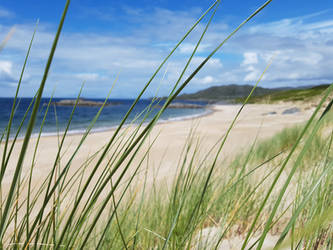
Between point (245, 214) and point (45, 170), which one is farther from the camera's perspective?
point (45, 170)

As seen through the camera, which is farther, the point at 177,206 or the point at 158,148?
the point at 158,148

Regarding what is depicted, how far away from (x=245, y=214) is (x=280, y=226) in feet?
0.65

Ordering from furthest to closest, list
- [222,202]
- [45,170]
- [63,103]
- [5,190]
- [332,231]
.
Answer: [63,103]
[45,170]
[5,190]
[222,202]
[332,231]

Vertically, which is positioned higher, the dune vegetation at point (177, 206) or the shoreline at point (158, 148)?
the dune vegetation at point (177, 206)

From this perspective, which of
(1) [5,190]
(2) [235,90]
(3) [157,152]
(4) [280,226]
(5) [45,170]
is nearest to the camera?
(4) [280,226]

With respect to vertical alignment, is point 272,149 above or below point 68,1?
below

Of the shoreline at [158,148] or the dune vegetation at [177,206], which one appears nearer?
the dune vegetation at [177,206]

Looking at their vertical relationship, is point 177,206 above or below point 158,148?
above

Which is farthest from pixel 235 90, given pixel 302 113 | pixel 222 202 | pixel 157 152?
pixel 222 202

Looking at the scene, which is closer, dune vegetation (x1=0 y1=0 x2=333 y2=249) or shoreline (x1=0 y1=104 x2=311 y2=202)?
dune vegetation (x1=0 y1=0 x2=333 y2=249)

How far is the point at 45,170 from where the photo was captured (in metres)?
5.64

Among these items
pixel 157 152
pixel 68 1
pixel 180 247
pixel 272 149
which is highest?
pixel 68 1

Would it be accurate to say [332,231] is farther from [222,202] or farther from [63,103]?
[63,103]

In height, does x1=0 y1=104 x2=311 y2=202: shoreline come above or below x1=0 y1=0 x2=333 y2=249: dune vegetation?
below
